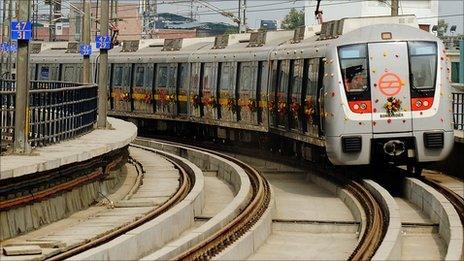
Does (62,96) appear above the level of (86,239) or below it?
above

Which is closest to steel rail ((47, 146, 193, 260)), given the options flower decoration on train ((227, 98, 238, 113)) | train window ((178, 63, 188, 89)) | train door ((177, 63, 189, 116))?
flower decoration on train ((227, 98, 238, 113))

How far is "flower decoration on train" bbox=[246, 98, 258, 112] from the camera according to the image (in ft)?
98.9

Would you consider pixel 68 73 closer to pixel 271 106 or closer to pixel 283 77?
pixel 271 106

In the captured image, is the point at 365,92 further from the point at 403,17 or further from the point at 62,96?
the point at 62,96

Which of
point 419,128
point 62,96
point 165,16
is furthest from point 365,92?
point 165,16

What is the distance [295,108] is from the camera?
82.2ft

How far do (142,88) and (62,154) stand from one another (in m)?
22.4

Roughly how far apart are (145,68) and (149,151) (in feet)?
21.9

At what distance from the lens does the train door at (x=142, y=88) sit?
39.0 meters

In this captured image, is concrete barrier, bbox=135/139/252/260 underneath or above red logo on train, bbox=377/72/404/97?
underneath

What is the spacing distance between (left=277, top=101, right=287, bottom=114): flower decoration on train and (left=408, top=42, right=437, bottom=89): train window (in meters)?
5.22

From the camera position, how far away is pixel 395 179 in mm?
23594

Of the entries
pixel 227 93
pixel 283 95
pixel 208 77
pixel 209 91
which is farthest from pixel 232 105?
pixel 283 95

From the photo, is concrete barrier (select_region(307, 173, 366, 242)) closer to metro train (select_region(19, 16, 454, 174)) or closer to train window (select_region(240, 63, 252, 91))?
metro train (select_region(19, 16, 454, 174))
